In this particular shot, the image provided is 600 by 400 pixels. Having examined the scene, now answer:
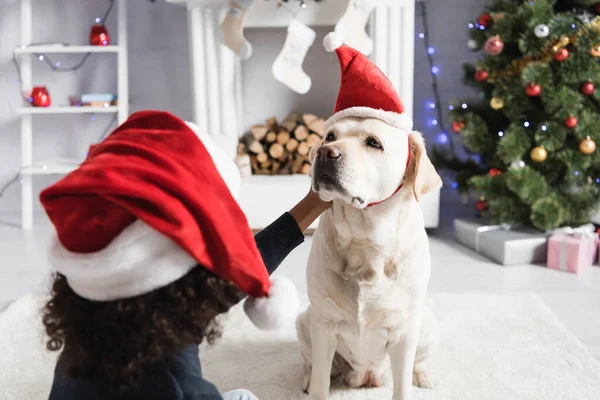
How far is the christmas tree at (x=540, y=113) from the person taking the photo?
2602 mm

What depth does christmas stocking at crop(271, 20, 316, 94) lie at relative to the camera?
2.96 meters

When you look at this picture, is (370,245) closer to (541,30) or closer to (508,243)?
(508,243)

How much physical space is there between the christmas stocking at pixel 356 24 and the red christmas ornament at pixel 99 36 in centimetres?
126

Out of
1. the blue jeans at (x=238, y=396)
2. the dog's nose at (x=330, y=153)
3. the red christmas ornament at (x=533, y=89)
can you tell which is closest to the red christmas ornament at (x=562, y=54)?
the red christmas ornament at (x=533, y=89)

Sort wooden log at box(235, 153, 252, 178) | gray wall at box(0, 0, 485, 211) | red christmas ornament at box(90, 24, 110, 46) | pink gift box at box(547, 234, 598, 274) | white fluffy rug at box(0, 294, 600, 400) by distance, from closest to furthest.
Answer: white fluffy rug at box(0, 294, 600, 400), pink gift box at box(547, 234, 598, 274), wooden log at box(235, 153, 252, 178), red christmas ornament at box(90, 24, 110, 46), gray wall at box(0, 0, 485, 211)

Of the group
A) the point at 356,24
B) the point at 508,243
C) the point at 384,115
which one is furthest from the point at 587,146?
the point at 384,115

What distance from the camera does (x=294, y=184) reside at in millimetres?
3061

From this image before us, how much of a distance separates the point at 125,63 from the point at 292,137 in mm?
962

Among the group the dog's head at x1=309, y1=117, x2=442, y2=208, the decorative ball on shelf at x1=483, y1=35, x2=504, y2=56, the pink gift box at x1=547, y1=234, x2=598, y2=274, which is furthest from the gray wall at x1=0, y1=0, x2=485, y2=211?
the dog's head at x1=309, y1=117, x2=442, y2=208

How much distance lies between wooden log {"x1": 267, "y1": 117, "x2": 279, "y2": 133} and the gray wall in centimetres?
14

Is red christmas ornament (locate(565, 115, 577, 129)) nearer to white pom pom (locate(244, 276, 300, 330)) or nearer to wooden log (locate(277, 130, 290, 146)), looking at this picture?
wooden log (locate(277, 130, 290, 146))

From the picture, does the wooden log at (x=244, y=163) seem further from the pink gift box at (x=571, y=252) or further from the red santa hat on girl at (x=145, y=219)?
the red santa hat on girl at (x=145, y=219)

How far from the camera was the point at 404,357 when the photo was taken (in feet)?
4.62

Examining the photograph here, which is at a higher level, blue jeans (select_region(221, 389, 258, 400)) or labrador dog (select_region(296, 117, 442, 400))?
labrador dog (select_region(296, 117, 442, 400))
